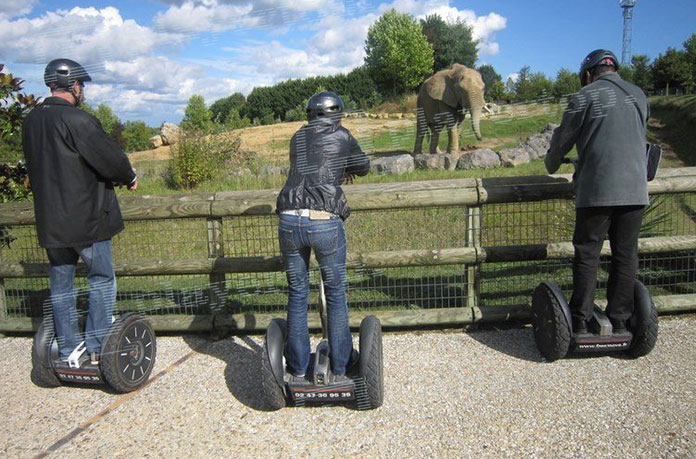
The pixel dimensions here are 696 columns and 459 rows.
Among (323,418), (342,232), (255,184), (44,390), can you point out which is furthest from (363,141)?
(255,184)

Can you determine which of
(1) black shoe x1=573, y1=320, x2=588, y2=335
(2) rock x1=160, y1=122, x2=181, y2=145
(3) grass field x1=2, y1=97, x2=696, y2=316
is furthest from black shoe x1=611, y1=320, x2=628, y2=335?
(2) rock x1=160, y1=122, x2=181, y2=145

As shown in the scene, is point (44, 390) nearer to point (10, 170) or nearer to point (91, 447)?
point (91, 447)

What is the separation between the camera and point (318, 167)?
3.06m

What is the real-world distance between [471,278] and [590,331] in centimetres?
114

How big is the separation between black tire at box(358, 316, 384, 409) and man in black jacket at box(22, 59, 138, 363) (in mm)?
1861

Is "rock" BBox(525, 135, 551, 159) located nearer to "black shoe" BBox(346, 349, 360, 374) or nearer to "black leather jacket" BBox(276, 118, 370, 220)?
"black shoe" BBox(346, 349, 360, 374)

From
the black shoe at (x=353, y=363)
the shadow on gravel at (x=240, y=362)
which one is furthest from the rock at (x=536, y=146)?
the black shoe at (x=353, y=363)

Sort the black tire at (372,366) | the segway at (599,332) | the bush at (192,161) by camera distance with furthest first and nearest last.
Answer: the bush at (192,161) < the segway at (599,332) < the black tire at (372,366)

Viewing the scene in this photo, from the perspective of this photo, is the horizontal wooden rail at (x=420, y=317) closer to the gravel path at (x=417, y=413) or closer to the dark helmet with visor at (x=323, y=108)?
the gravel path at (x=417, y=413)

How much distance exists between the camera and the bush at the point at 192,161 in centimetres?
1355

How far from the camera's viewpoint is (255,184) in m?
11.0

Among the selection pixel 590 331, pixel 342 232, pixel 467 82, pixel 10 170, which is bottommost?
pixel 590 331

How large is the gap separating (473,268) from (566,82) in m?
1.74

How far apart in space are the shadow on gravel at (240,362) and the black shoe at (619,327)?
2.50m
